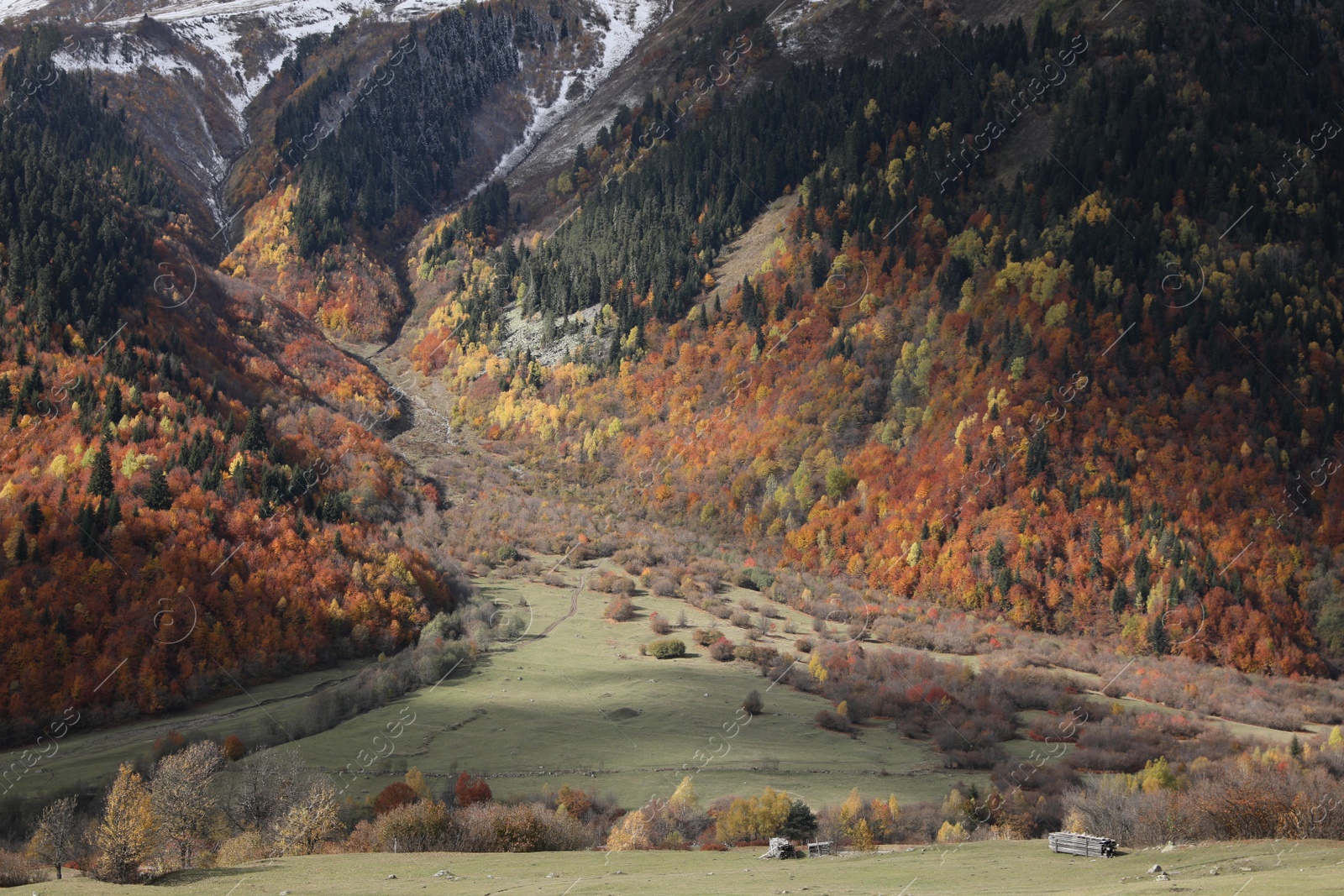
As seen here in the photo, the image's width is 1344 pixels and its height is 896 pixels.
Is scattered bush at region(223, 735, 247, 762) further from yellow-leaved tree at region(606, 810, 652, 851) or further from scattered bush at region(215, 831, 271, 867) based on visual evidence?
yellow-leaved tree at region(606, 810, 652, 851)

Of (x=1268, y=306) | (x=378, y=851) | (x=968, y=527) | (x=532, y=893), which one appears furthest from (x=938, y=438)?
(x=532, y=893)

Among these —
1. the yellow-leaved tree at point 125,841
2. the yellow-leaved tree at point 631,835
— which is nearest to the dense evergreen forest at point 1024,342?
the yellow-leaved tree at point 631,835

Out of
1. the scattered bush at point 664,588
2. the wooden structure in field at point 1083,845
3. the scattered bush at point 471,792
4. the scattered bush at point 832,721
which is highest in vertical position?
the wooden structure in field at point 1083,845

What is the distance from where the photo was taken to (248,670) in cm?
8231

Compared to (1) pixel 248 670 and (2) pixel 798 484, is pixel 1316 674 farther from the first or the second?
(1) pixel 248 670

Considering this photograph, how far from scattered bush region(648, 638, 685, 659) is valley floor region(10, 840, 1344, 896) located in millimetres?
50709

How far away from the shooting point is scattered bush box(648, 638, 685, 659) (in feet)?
299

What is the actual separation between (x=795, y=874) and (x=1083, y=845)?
10765 mm

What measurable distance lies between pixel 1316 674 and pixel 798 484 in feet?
198

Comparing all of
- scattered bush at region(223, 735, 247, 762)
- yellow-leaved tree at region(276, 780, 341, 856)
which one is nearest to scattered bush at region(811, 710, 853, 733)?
yellow-leaved tree at region(276, 780, 341, 856)

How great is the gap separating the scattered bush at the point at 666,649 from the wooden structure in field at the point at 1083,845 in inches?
2213

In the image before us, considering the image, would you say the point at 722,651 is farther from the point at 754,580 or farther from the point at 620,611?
the point at 754,580

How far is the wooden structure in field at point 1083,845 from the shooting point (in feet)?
115

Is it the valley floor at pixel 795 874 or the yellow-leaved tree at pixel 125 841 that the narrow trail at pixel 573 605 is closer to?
the valley floor at pixel 795 874
